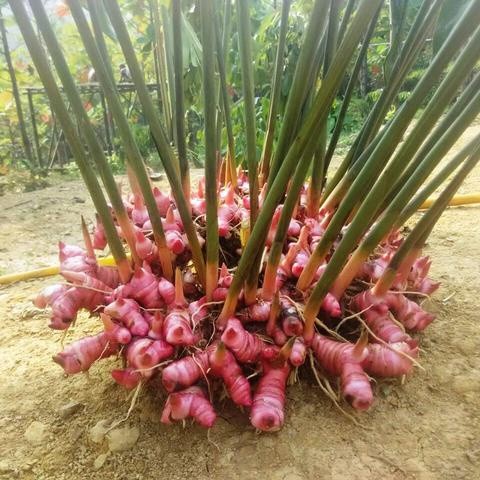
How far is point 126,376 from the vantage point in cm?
72

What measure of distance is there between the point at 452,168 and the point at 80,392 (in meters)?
0.75

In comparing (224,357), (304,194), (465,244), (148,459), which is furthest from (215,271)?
(465,244)

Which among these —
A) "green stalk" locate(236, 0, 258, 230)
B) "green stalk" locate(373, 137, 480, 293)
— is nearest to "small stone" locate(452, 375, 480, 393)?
"green stalk" locate(373, 137, 480, 293)

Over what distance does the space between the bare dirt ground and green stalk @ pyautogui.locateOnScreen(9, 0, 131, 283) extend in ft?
0.79

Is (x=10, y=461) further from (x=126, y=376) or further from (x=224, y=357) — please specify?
(x=224, y=357)

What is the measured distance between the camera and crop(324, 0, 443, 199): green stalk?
2.34 feet

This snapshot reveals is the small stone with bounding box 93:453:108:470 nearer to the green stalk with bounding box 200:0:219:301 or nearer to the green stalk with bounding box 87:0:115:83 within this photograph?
the green stalk with bounding box 200:0:219:301

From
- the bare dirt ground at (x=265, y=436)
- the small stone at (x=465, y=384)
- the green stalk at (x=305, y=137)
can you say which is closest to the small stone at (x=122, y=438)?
the bare dirt ground at (x=265, y=436)

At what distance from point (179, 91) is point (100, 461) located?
0.62 metres

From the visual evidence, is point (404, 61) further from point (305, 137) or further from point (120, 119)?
point (120, 119)

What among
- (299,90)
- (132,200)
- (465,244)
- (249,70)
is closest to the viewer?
(299,90)

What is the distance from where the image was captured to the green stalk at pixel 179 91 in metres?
0.71

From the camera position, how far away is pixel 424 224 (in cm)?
73

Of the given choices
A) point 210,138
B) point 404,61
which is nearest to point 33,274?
point 210,138
